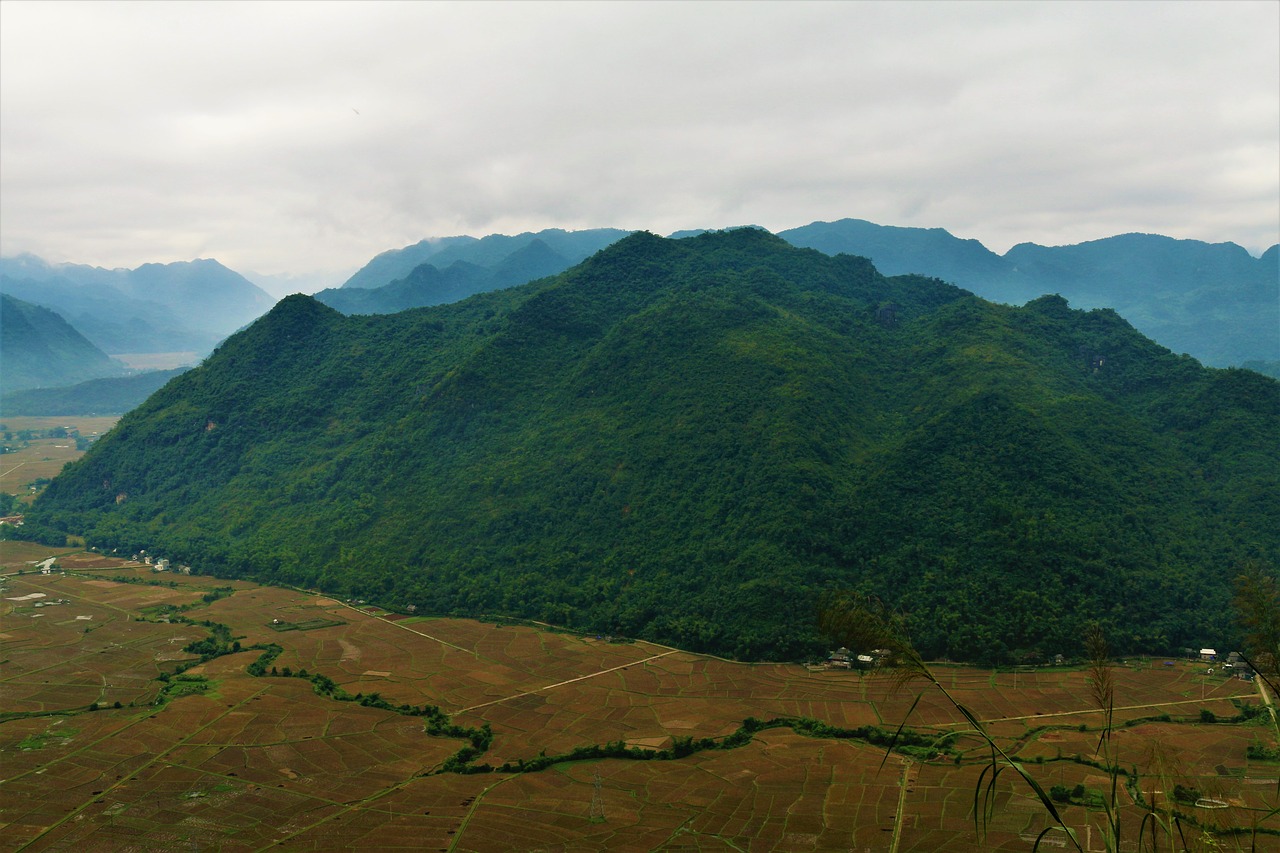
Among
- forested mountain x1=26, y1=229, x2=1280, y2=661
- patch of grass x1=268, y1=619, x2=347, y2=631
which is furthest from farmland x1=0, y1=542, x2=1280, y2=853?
forested mountain x1=26, y1=229, x2=1280, y2=661

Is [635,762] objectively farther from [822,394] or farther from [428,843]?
[822,394]

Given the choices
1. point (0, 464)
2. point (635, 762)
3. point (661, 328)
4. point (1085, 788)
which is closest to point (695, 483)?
point (661, 328)

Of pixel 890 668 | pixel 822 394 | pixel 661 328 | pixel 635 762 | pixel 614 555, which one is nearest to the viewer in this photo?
pixel 890 668

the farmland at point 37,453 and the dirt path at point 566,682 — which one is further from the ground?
the farmland at point 37,453

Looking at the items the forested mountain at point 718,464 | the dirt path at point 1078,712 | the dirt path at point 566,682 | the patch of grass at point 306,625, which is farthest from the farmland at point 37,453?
the dirt path at point 1078,712

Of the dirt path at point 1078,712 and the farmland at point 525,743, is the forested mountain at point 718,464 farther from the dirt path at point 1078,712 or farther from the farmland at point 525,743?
the dirt path at point 1078,712

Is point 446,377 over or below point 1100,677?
over

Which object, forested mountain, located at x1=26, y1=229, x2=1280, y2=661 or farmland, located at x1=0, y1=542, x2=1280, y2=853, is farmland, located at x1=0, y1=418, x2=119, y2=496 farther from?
farmland, located at x1=0, y1=542, x2=1280, y2=853

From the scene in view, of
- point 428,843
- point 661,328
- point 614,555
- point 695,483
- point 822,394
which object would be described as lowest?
point 428,843
